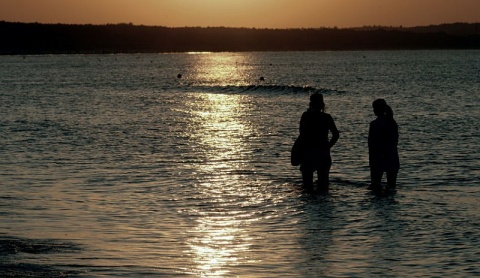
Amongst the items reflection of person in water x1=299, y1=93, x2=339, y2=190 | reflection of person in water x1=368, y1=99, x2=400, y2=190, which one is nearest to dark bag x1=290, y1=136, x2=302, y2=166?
reflection of person in water x1=299, y1=93, x2=339, y2=190

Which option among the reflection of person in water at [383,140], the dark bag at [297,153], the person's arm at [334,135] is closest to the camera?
the person's arm at [334,135]

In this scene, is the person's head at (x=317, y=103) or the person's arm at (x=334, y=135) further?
the person's head at (x=317, y=103)

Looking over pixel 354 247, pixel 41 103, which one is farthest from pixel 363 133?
pixel 41 103

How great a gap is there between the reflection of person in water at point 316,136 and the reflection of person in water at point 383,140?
2.16 feet

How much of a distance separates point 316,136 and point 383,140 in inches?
39.5

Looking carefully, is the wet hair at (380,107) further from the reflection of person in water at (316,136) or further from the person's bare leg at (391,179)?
the person's bare leg at (391,179)

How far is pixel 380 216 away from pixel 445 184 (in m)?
3.71

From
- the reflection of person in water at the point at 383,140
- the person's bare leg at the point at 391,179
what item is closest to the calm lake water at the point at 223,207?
the person's bare leg at the point at 391,179

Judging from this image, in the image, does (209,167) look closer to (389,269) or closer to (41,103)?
(389,269)

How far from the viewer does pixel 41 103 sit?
4762cm

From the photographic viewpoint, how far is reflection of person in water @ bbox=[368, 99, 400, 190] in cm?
1409

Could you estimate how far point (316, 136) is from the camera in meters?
14.2

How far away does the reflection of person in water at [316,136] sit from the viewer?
1401cm

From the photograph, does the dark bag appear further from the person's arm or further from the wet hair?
the wet hair
